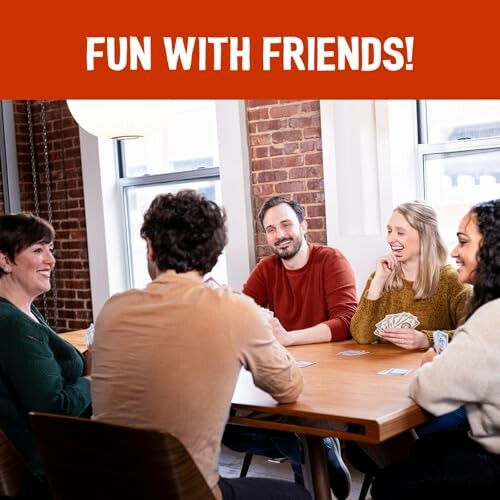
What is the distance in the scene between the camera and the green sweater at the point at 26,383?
8.01ft

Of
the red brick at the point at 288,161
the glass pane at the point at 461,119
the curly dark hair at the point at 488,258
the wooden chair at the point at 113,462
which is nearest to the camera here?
the wooden chair at the point at 113,462

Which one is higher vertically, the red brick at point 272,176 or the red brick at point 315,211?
the red brick at point 272,176

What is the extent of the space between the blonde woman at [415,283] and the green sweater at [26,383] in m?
1.28

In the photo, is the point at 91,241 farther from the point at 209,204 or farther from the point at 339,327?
the point at 209,204

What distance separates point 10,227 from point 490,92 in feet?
8.91

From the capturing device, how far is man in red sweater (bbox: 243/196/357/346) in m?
3.79

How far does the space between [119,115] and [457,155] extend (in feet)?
6.38

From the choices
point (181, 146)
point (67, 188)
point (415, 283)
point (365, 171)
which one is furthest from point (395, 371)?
point (67, 188)

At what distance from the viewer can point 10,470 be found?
2.35 m

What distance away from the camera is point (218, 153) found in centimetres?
523

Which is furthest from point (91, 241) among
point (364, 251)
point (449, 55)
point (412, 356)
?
point (412, 356)

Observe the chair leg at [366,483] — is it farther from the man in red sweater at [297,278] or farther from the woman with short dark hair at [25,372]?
the woman with short dark hair at [25,372]

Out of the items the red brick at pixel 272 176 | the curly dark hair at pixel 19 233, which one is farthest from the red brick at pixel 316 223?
the curly dark hair at pixel 19 233

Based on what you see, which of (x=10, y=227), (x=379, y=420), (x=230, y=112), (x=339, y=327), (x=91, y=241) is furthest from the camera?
(x=91, y=241)
